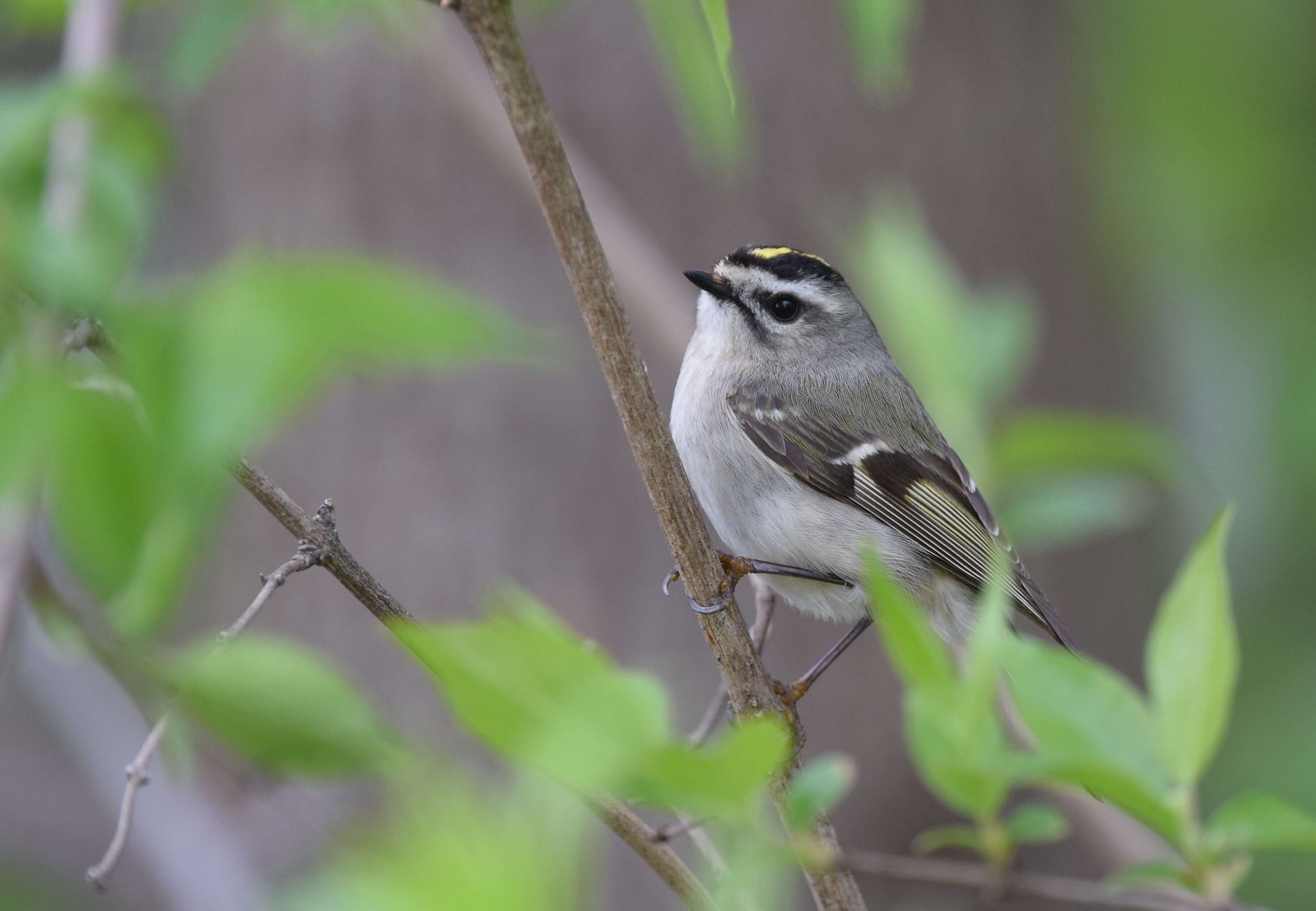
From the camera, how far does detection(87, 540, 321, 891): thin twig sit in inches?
31.1

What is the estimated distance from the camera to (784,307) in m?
2.25

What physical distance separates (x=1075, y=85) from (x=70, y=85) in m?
3.28

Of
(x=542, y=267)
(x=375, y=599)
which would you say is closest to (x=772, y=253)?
(x=542, y=267)

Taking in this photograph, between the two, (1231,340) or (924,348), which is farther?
(1231,340)

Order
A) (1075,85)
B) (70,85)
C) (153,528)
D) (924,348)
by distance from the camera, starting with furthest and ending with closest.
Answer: (1075,85), (924,348), (70,85), (153,528)

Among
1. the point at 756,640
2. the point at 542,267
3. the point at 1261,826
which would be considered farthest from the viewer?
the point at 542,267

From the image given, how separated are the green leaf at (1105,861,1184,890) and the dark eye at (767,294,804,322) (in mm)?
→ 1563

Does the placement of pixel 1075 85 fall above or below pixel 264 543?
above

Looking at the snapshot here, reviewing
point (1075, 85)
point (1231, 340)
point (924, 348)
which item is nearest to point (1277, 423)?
point (1231, 340)

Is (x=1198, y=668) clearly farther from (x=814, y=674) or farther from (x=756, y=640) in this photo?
→ (x=814, y=674)

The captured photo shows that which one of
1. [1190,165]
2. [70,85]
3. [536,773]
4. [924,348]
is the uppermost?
[1190,165]

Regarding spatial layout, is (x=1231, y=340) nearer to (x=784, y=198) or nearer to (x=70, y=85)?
(x=784, y=198)

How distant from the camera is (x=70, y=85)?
1.38 metres

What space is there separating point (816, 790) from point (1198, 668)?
0.26m
